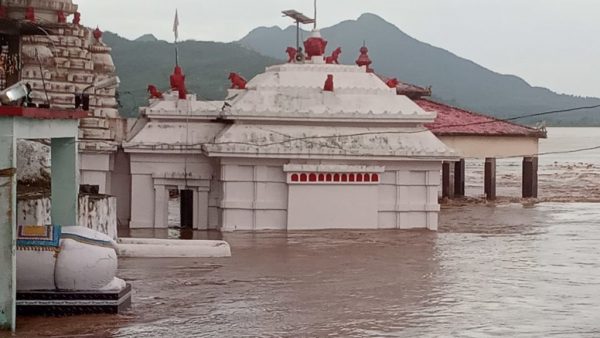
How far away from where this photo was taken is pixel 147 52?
646ft

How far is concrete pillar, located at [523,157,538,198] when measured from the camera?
3722 cm

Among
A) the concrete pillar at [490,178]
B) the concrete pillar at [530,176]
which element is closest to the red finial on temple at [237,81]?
the concrete pillar at [490,178]

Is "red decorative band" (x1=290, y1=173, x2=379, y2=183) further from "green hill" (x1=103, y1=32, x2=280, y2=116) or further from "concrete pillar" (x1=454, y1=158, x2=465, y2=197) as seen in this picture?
"green hill" (x1=103, y1=32, x2=280, y2=116)

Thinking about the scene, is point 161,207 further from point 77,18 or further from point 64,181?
point 64,181

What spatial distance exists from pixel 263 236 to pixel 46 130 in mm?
10914

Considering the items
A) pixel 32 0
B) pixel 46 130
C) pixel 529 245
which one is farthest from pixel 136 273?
pixel 32 0

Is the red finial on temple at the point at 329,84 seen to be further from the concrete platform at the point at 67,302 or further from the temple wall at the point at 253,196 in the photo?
the concrete platform at the point at 67,302

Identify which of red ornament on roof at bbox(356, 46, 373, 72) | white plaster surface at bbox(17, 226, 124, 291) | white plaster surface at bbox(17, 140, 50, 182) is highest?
red ornament on roof at bbox(356, 46, 373, 72)

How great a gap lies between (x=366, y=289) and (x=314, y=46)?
10.9 metres

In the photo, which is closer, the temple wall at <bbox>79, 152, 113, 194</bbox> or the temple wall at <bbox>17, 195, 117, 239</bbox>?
the temple wall at <bbox>17, 195, 117, 239</bbox>

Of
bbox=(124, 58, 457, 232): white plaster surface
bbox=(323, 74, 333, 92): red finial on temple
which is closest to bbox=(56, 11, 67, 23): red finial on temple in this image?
bbox=(124, 58, 457, 232): white plaster surface

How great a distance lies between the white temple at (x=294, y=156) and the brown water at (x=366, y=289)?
667 mm

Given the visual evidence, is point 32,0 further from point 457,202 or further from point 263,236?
point 457,202

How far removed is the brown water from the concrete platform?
16 centimetres
